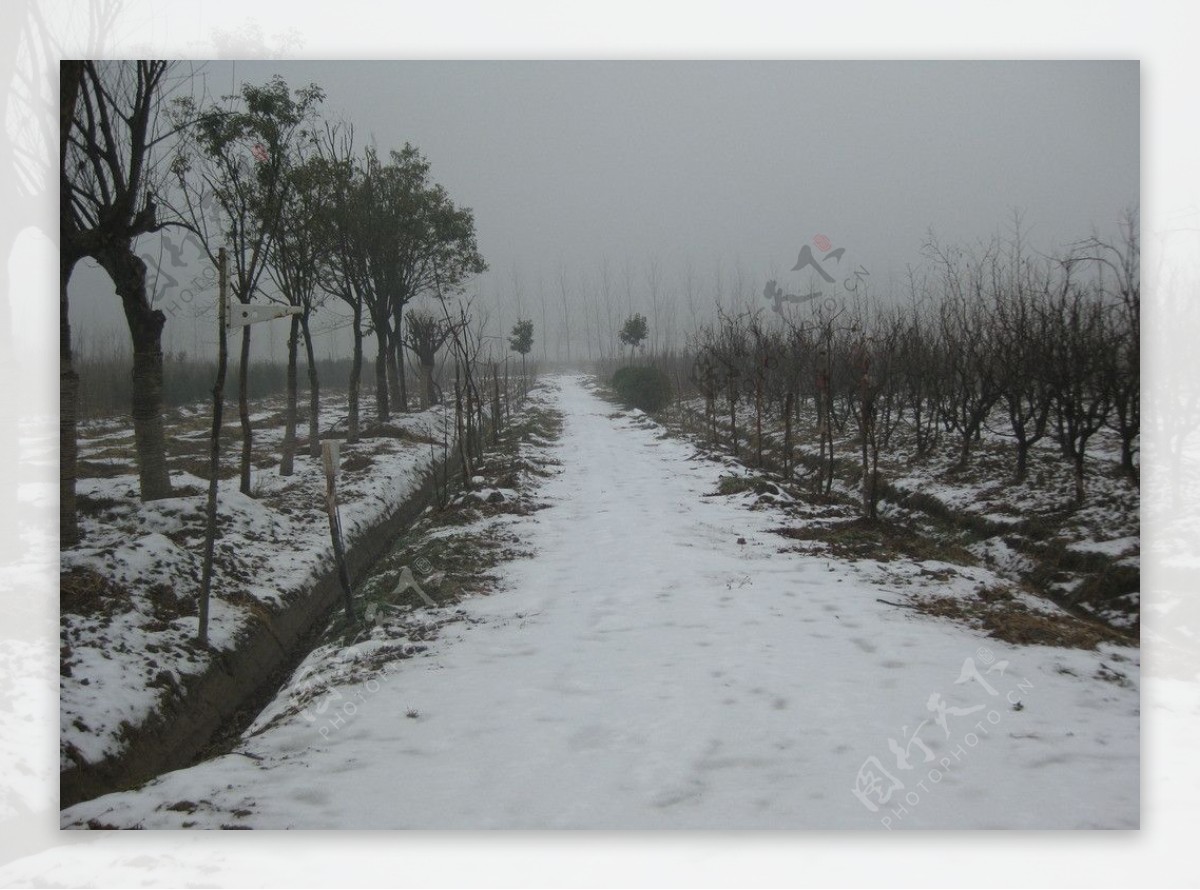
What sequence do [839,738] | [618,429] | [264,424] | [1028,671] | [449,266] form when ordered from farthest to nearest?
[618,429] → [264,424] → [449,266] → [1028,671] → [839,738]

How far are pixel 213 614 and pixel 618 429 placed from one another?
10888mm

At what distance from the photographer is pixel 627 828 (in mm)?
2438

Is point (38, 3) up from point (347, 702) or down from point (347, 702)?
up

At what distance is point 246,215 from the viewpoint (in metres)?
7.06

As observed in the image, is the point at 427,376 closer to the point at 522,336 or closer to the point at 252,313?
the point at 522,336

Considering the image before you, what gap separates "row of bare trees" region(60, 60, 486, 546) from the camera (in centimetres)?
405

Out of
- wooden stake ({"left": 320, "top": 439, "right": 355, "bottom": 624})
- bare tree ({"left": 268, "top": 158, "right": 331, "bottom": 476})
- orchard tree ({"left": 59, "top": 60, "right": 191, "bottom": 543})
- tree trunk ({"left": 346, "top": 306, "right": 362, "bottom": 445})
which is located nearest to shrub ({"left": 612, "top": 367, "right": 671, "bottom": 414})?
tree trunk ({"left": 346, "top": 306, "right": 362, "bottom": 445})

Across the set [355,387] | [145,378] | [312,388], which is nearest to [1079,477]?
[145,378]

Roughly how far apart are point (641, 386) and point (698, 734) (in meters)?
15.9

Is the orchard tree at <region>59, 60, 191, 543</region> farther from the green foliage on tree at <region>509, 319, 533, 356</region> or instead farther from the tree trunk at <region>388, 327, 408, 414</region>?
the tree trunk at <region>388, 327, 408, 414</region>

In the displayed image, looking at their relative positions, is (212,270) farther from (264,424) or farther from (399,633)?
(264,424)

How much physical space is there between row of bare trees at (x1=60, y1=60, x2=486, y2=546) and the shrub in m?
7.66

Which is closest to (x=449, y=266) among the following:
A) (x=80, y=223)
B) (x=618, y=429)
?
(x=80, y=223)

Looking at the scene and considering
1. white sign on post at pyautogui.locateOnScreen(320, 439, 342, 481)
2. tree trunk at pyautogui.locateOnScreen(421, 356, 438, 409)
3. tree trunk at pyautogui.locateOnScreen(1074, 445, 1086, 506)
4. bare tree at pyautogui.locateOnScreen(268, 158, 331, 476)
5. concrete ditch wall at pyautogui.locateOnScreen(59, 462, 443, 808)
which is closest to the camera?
concrete ditch wall at pyautogui.locateOnScreen(59, 462, 443, 808)
